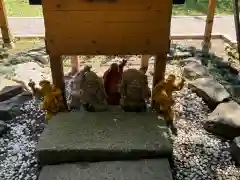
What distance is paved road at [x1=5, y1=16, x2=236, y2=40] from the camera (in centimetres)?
547

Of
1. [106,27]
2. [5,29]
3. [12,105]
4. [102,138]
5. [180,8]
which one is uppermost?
[106,27]

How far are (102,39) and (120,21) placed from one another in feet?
0.67

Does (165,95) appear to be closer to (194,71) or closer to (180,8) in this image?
(194,71)

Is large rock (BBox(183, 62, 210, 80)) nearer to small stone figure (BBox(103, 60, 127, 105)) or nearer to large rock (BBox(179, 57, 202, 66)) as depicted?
large rock (BBox(179, 57, 202, 66))

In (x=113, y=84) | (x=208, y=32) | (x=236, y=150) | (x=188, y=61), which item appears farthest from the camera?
(x=208, y=32)

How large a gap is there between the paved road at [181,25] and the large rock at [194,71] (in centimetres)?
143

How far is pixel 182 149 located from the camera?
8.96 feet

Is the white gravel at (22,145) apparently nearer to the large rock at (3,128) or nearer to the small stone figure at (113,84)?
the large rock at (3,128)

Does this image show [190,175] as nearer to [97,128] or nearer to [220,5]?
[97,128]

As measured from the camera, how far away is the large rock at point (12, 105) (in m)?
3.12

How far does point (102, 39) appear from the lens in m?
2.65

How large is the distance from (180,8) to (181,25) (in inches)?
54.1

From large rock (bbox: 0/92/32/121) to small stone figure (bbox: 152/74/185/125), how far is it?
1.36 metres

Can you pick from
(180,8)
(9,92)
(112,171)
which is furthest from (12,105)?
(180,8)
